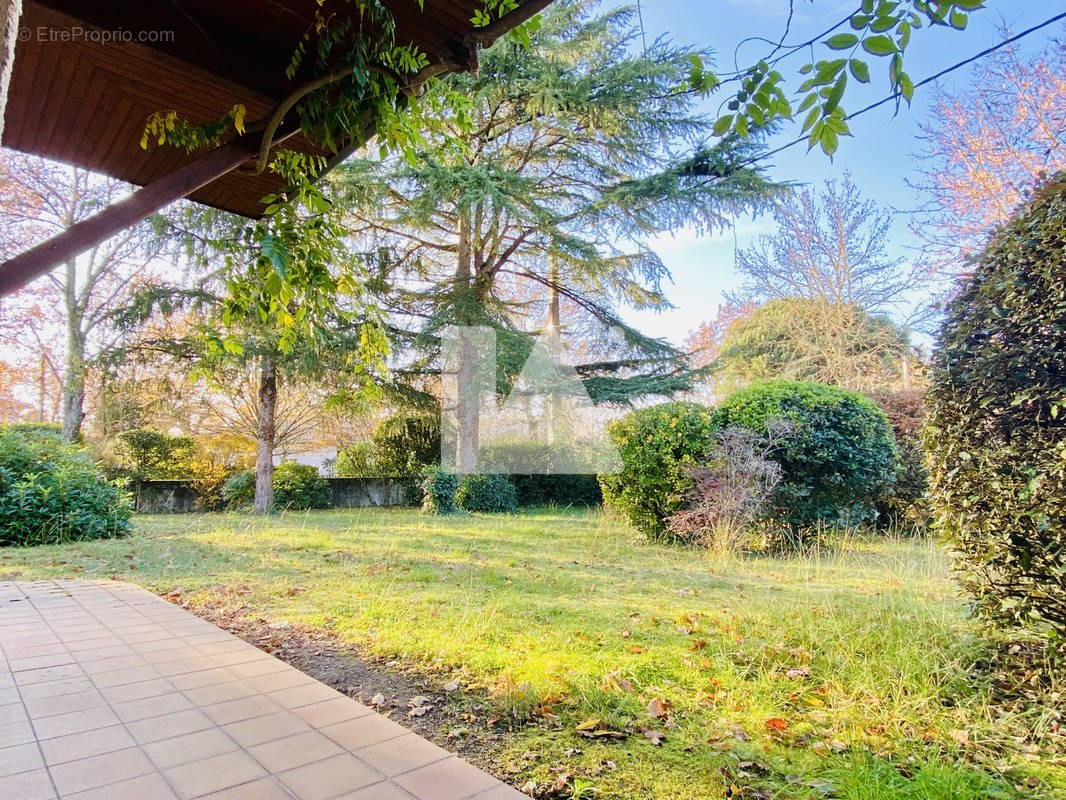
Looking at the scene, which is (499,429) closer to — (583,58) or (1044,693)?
(583,58)

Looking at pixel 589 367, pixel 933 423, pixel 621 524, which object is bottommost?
pixel 621 524

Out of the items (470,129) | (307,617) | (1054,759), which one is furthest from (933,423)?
(307,617)

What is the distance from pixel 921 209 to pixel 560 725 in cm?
1136

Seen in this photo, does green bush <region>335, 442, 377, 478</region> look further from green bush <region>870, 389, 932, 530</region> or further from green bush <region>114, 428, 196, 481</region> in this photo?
green bush <region>870, 389, 932, 530</region>

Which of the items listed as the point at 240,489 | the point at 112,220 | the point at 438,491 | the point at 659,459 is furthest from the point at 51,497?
the point at 659,459

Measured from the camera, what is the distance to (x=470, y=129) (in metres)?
2.64

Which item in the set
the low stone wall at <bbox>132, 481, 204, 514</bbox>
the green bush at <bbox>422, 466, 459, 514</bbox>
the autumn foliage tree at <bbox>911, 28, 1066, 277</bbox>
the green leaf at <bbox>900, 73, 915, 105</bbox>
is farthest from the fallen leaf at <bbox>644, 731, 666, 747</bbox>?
the low stone wall at <bbox>132, 481, 204, 514</bbox>

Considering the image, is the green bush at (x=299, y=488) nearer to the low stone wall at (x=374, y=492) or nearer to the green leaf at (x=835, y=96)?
the low stone wall at (x=374, y=492)

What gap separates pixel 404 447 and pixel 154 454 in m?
5.10

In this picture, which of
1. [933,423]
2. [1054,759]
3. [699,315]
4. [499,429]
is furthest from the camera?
[699,315]

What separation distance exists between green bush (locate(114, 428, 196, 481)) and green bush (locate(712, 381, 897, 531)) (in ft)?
35.5

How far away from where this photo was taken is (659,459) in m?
6.91

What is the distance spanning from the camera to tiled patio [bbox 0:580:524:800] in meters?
1.67

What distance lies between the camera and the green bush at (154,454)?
11188 mm
